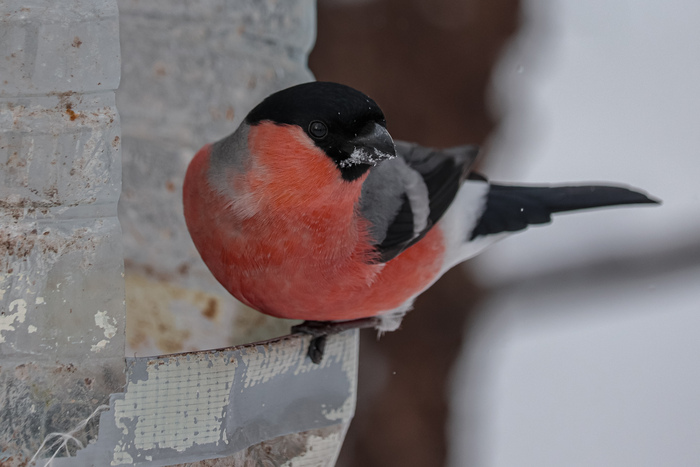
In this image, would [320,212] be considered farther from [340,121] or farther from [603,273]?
[603,273]

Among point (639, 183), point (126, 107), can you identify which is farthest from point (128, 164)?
point (639, 183)

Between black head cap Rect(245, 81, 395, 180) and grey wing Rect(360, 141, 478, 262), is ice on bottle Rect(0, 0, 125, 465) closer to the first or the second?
black head cap Rect(245, 81, 395, 180)

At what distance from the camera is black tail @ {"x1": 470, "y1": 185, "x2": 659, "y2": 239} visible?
1973 millimetres

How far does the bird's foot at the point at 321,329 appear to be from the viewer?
135 cm

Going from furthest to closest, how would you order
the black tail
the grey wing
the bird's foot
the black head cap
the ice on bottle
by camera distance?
the black tail
the grey wing
the bird's foot
the black head cap
the ice on bottle

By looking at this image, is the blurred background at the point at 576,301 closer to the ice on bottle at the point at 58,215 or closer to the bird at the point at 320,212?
the bird at the point at 320,212

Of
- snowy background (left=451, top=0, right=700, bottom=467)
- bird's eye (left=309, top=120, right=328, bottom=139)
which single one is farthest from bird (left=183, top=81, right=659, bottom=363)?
snowy background (left=451, top=0, right=700, bottom=467)

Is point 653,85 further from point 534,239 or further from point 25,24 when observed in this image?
point 25,24

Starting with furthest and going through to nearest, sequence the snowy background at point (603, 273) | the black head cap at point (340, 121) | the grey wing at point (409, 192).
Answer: the snowy background at point (603, 273) < the grey wing at point (409, 192) < the black head cap at point (340, 121)

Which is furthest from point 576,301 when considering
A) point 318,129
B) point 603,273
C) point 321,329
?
point 318,129

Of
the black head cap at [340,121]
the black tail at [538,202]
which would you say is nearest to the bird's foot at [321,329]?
the black head cap at [340,121]

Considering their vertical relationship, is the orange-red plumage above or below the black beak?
below

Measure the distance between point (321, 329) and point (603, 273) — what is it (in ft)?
7.05

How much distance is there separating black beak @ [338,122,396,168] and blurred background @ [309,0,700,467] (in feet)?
5.61
